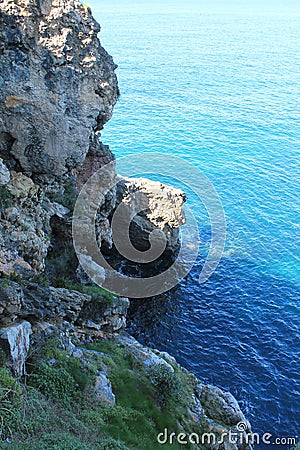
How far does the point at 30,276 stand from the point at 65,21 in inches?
651

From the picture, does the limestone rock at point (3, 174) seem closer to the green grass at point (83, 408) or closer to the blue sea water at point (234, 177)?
the green grass at point (83, 408)

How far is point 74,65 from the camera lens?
99.0 feet

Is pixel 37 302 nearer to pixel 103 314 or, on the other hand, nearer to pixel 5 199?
pixel 5 199

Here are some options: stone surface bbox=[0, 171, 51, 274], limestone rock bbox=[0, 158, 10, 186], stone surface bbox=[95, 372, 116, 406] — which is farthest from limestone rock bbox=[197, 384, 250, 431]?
limestone rock bbox=[0, 158, 10, 186]

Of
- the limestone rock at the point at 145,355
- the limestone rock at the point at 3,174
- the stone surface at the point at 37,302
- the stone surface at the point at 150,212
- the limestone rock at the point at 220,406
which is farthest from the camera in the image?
the stone surface at the point at 150,212

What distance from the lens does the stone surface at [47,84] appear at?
2689cm

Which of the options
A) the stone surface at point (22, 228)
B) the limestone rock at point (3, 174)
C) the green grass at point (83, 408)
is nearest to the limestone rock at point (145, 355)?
the green grass at point (83, 408)

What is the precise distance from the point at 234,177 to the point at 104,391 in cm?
4537

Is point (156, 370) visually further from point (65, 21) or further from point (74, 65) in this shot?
point (65, 21)

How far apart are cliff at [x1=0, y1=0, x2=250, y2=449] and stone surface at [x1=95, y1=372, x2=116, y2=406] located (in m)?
0.07

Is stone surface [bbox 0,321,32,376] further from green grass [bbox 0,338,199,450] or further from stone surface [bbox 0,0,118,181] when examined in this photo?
stone surface [bbox 0,0,118,181]

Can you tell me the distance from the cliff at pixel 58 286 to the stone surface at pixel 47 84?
65 millimetres

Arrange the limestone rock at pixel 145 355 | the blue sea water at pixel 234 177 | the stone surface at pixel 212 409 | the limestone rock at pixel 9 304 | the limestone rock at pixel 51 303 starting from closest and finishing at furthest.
Answer: the limestone rock at pixel 9 304
the limestone rock at pixel 51 303
the stone surface at pixel 212 409
the limestone rock at pixel 145 355
the blue sea water at pixel 234 177

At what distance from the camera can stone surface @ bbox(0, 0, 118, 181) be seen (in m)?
26.9
